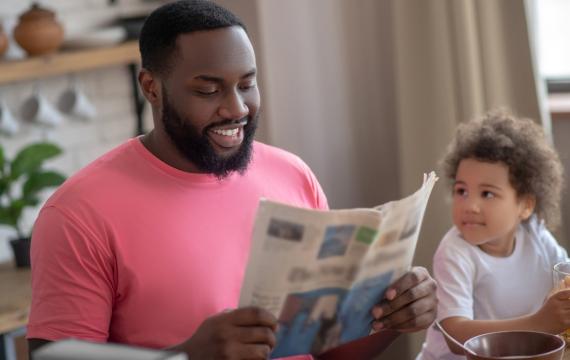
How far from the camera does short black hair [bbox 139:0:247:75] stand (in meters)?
1.79

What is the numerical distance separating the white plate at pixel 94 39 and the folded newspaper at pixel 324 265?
75.8 inches

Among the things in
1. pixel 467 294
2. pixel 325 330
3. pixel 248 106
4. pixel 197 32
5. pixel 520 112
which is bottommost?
pixel 467 294

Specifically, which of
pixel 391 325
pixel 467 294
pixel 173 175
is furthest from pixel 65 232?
pixel 467 294

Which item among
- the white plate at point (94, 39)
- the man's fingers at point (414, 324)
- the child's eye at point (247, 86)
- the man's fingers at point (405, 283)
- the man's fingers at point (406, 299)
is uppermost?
the white plate at point (94, 39)

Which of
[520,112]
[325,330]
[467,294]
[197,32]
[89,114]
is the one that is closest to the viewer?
[325,330]

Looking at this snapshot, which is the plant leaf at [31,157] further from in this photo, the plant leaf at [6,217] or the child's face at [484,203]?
the child's face at [484,203]

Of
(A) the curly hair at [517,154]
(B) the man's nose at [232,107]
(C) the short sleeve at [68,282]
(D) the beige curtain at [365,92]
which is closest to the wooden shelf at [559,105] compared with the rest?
(D) the beige curtain at [365,92]

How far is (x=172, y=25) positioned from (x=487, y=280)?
870 millimetres

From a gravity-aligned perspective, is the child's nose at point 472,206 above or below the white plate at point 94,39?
below

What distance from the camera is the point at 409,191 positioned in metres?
2.95

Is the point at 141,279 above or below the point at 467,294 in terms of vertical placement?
above

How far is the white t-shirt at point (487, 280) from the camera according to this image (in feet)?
7.01

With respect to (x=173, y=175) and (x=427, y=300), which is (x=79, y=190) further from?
(x=427, y=300)

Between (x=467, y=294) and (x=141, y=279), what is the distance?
0.74 m
